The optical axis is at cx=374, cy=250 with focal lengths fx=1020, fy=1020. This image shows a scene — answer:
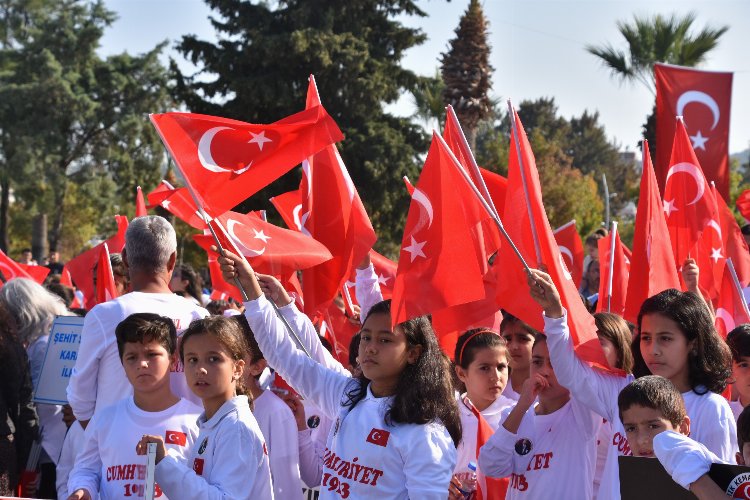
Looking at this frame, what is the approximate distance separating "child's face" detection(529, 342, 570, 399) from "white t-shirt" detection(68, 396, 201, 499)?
1639 millimetres

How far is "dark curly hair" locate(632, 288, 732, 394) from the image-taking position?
4398 millimetres

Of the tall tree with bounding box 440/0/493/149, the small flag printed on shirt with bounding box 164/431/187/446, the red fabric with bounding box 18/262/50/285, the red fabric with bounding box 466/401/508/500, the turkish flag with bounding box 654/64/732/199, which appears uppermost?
the tall tree with bounding box 440/0/493/149

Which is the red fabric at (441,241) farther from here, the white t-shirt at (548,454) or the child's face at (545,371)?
the white t-shirt at (548,454)

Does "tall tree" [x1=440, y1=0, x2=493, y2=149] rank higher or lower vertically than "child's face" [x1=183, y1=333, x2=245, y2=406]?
higher

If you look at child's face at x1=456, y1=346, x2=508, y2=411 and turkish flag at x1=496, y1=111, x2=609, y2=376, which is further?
child's face at x1=456, y1=346, x2=508, y2=411

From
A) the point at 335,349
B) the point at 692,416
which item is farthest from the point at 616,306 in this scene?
the point at 692,416

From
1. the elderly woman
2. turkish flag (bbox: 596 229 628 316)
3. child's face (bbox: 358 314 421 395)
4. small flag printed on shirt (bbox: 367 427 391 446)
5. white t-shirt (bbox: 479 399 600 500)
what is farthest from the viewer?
turkish flag (bbox: 596 229 628 316)

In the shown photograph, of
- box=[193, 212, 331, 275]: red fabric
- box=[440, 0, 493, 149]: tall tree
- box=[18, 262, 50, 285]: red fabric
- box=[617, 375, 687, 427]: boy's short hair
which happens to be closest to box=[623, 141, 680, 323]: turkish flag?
box=[193, 212, 331, 275]: red fabric

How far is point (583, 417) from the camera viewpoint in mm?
4797

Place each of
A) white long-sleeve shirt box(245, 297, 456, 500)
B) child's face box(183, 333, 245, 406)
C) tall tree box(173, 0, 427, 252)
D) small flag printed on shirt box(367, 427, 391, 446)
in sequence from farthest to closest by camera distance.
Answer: tall tree box(173, 0, 427, 252)
child's face box(183, 333, 245, 406)
small flag printed on shirt box(367, 427, 391, 446)
white long-sleeve shirt box(245, 297, 456, 500)

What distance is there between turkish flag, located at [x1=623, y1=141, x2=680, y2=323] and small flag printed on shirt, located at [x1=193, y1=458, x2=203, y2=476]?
2.70m

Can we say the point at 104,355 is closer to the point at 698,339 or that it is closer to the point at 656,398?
the point at 656,398

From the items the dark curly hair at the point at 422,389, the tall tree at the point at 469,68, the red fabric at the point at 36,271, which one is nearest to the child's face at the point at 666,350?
the dark curly hair at the point at 422,389

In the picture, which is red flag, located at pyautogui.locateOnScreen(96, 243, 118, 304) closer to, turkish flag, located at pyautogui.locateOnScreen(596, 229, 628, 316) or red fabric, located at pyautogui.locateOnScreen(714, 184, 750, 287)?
turkish flag, located at pyautogui.locateOnScreen(596, 229, 628, 316)
